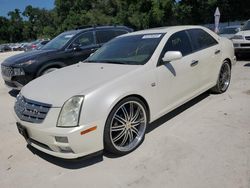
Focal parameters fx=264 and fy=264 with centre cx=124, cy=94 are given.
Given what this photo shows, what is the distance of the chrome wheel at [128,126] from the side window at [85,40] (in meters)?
4.50

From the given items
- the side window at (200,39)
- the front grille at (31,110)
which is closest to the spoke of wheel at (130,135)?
the front grille at (31,110)

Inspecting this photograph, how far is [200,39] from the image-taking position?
505 cm

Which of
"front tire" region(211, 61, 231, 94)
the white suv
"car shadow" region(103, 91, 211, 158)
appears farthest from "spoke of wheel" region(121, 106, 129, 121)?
the white suv

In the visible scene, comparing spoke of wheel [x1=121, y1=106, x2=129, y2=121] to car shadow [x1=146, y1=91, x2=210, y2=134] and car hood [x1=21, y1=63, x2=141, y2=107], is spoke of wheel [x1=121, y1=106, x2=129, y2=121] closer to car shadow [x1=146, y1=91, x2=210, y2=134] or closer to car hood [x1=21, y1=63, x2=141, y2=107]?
car hood [x1=21, y1=63, x2=141, y2=107]

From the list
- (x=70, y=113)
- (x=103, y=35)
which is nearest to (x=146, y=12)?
(x=103, y=35)

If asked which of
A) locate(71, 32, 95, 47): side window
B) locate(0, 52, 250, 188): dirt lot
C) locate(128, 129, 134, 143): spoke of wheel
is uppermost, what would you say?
locate(71, 32, 95, 47): side window

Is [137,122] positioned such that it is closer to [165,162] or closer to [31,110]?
[165,162]

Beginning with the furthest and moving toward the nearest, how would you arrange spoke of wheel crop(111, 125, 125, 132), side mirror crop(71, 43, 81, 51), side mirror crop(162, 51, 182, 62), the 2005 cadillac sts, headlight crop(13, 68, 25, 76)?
1. side mirror crop(71, 43, 81, 51)
2. headlight crop(13, 68, 25, 76)
3. side mirror crop(162, 51, 182, 62)
4. spoke of wheel crop(111, 125, 125, 132)
5. the 2005 cadillac sts

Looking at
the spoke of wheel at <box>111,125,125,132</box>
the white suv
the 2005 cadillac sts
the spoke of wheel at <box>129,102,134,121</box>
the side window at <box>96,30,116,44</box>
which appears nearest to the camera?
the 2005 cadillac sts

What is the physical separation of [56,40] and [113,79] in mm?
5207

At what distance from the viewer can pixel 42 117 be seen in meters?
3.14

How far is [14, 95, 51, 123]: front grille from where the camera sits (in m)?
3.14

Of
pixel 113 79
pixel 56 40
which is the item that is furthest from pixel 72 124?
pixel 56 40

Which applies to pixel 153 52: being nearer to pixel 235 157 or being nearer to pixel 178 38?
pixel 178 38
